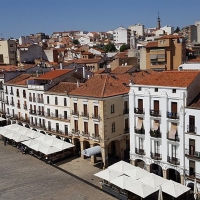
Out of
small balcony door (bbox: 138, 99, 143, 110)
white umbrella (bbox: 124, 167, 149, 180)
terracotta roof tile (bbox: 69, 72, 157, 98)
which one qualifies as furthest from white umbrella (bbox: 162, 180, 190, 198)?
terracotta roof tile (bbox: 69, 72, 157, 98)

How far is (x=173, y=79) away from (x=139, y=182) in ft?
42.7

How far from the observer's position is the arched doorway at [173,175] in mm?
39156

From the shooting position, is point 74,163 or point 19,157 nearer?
point 74,163

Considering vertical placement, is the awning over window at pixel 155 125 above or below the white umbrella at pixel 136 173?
above

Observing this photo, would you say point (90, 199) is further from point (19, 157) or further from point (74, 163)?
point (19, 157)

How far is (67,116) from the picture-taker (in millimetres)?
53656

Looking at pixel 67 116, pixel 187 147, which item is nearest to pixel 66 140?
pixel 67 116

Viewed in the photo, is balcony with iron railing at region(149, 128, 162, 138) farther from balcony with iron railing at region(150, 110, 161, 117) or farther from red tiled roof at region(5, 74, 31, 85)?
red tiled roof at region(5, 74, 31, 85)

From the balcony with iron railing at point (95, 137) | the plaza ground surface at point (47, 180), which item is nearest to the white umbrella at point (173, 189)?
the plaza ground surface at point (47, 180)

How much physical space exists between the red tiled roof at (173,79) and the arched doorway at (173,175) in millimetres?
10798

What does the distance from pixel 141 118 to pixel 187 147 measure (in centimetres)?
714

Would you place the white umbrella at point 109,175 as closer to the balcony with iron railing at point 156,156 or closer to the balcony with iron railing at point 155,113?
the balcony with iron railing at point 156,156

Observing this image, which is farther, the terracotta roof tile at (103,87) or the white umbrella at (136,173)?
the terracotta roof tile at (103,87)

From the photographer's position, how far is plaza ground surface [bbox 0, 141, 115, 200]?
1493 inches
